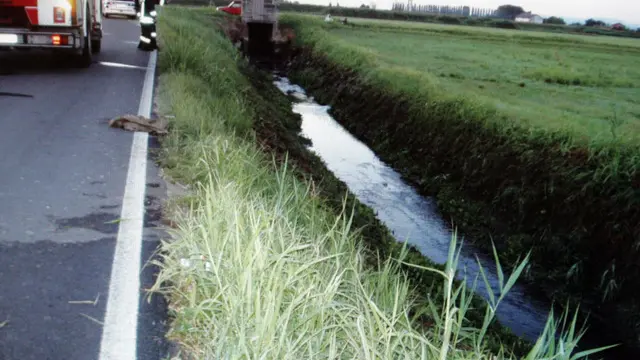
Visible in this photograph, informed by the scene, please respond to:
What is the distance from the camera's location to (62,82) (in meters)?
11.7

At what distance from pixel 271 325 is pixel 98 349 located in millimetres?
888

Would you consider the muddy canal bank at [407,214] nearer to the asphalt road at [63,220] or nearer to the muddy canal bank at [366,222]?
the muddy canal bank at [366,222]

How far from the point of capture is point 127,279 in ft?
13.4

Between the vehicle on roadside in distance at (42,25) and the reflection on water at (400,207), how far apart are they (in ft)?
17.0

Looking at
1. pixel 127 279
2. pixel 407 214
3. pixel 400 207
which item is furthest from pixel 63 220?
pixel 400 207

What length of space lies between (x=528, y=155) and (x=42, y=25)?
8.41m

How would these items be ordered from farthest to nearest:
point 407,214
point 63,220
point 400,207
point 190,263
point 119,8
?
1. point 119,8
2. point 400,207
3. point 407,214
4. point 63,220
5. point 190,263

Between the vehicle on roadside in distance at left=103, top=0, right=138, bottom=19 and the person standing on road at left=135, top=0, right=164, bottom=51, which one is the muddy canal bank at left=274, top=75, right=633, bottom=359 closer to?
the person standing on road at left=135, top=0, right=164, bottom=51

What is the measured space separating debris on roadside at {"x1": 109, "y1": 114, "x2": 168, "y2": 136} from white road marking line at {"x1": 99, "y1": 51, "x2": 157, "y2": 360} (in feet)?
4.47

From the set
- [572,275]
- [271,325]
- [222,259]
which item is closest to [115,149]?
[222,259]

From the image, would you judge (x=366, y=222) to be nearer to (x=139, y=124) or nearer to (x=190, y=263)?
(x=139, y=124)

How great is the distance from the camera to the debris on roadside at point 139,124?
8.13 meters

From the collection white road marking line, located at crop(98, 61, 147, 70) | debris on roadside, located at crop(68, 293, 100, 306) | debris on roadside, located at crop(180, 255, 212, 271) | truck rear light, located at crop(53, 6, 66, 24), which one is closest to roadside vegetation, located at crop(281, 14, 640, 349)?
debris on roadside, located at crop(180, 255, 212, 271)

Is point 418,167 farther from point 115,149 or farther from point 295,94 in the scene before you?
point 295,94
